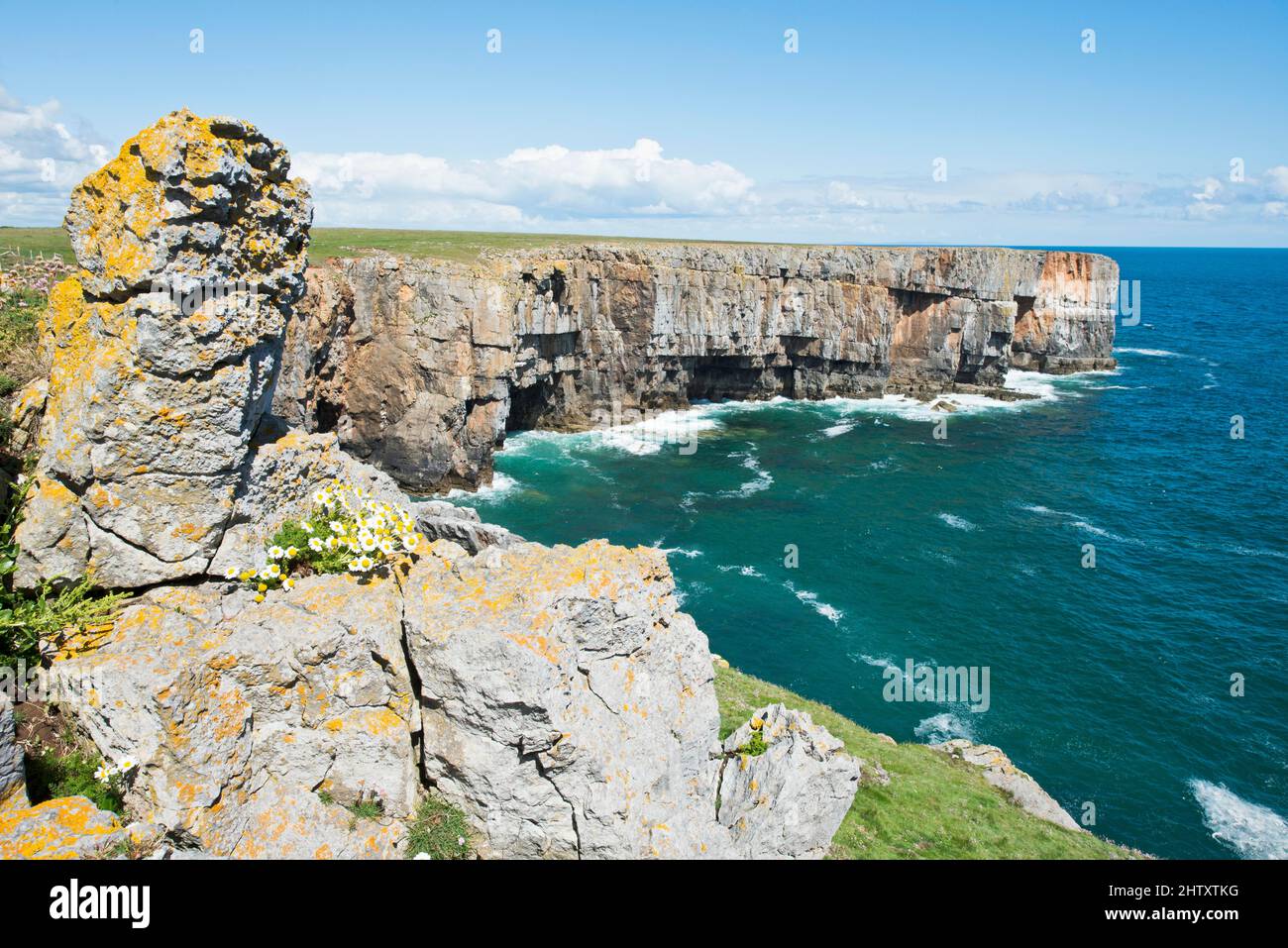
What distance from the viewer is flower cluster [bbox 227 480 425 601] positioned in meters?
12.4

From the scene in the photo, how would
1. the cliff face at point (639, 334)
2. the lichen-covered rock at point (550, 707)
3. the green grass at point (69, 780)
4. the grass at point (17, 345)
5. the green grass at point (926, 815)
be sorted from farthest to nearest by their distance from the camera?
the cliff face at point (639, 334) → the green grass at point (926, 815) → the grass at point (17, 345) → the lichen-covered rock at point (550, 707) → the green grass at point (69, 780)

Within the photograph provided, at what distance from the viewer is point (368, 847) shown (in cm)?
1143

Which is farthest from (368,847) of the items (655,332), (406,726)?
(655,332)

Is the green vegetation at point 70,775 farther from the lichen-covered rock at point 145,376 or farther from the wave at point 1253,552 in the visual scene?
the wave at point 1253,552

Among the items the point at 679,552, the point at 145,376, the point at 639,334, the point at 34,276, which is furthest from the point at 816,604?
the point at 639,334

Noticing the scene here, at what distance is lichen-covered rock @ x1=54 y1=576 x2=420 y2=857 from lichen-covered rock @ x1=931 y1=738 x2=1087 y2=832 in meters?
22.4

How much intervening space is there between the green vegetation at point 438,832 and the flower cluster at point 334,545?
404 cm

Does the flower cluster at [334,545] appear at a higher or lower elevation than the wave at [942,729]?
higher

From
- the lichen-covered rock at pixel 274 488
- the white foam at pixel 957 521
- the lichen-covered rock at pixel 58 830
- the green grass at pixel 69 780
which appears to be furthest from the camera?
the white foam at pixel 957 521

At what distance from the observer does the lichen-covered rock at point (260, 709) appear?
10281 mm

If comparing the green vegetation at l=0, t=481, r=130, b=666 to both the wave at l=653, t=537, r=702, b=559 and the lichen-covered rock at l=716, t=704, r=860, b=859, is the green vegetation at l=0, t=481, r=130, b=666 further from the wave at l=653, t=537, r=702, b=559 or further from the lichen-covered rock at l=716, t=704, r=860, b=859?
the wave at l=653, t=537, r=702, b=559

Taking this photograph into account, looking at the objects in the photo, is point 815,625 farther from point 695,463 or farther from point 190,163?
point 190,163

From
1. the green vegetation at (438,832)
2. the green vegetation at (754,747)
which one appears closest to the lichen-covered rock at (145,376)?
the green vegetation at (438,832)

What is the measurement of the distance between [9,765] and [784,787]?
13247mm
